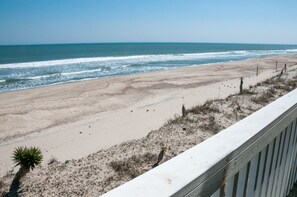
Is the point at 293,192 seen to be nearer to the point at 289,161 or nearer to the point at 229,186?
the point at 289,161

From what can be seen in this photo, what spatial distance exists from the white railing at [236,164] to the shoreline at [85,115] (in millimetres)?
7147

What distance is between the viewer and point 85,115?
14.1 m

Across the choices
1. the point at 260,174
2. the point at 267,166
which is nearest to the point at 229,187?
the point at 260,174

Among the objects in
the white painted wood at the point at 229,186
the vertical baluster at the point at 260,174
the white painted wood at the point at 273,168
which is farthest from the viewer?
the white painted wood at the point at 273,168

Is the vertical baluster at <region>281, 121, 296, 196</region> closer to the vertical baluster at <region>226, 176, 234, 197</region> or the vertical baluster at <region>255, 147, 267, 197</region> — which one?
the vertical baluster at <region>255, 147, 267, 197</region>

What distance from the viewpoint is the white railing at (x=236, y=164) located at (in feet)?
3.15

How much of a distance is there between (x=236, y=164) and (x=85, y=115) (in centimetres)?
1327

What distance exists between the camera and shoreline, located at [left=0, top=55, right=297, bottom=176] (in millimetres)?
9695

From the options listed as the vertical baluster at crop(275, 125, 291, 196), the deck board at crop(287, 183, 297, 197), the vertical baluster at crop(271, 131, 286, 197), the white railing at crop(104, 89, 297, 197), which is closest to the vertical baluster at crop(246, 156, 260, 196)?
the white railing at crop(104, 89, 297, 197)

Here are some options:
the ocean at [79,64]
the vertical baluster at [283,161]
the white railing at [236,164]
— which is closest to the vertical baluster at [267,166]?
the white railing at [236,164]

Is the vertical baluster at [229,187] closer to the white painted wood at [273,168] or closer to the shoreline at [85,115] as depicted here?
the white painted wood at [273,168]

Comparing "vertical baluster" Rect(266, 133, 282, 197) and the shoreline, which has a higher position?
"vertical baluster" Rect(266, 133, 282, 197)

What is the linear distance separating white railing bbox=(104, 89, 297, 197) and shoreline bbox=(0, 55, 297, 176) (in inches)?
281

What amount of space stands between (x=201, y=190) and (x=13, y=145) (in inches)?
418
